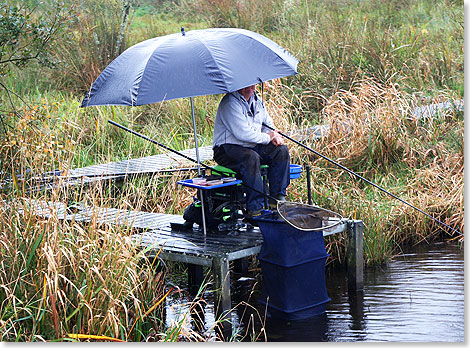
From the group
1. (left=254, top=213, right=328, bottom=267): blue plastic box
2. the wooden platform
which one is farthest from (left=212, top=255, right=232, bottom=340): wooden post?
(left=254, top=213, right=328, bottom=267): blue plastic box

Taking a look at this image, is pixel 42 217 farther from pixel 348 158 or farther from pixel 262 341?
pixel 348 158

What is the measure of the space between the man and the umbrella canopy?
34cm

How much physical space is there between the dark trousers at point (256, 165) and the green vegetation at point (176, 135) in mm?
610

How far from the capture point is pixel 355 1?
10430 mm

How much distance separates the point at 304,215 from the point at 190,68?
3.52ft

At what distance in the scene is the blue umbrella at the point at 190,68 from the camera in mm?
4133

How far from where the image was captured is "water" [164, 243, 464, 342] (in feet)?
13.2

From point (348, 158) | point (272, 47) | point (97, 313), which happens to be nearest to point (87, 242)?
point (97, 313)

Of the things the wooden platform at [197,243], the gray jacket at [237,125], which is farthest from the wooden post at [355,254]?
the gray jacket at [237,125]

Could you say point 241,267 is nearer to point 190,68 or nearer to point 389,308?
point 389,308

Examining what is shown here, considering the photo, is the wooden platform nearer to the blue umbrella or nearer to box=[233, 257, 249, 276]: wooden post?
box=[233, 257, 249, 276]: wooden post

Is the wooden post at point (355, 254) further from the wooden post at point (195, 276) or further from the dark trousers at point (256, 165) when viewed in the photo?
the wooden post at point (195, 276)

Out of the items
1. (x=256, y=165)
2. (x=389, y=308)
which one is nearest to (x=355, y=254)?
(x=389, y=308)

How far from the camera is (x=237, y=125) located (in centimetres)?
463
